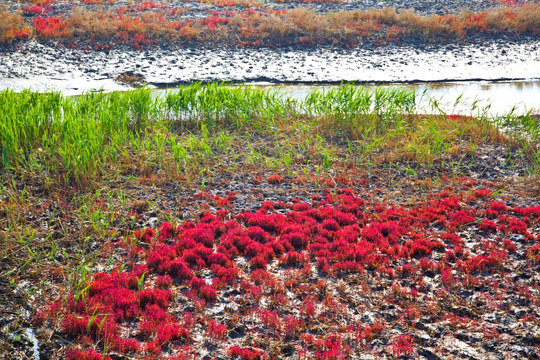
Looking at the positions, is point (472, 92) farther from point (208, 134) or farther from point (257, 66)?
point (208, 134)

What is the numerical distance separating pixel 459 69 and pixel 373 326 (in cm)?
1378

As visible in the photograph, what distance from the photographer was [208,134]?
373 inches

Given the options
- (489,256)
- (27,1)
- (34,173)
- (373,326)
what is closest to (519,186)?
(489,256)

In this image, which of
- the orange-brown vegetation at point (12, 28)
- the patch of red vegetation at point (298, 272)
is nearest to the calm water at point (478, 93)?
the patch of red vegetation at point (298, 272)

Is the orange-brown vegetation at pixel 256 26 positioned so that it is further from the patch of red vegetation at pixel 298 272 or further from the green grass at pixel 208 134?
the patch of red vegetation at pixel 298 272

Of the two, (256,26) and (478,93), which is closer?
(478,93)

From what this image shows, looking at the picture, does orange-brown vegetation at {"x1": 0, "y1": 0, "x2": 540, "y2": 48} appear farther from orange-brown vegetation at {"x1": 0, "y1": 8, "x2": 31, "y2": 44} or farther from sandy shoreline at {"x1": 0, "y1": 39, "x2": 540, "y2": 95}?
sandy shoreline at {"x1": 0, "y1": 39, "x2": 540, "y2": 95}

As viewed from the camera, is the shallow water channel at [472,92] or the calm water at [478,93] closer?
the calm water at [478,93]

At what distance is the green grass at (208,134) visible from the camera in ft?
24.4

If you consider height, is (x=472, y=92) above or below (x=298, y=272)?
above

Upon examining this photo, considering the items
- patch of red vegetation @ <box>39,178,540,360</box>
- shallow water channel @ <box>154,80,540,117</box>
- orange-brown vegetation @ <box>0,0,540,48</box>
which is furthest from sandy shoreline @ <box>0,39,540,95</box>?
patch of red vegetation @ <box>39,178,540,360</box>

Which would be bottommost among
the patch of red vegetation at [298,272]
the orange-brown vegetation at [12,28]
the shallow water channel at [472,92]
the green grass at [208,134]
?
the patch of red vegetation at [298,272]

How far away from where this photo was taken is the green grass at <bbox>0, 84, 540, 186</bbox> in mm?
7445

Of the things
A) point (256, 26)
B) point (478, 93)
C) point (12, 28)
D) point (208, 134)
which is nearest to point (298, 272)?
point (208, 134)
